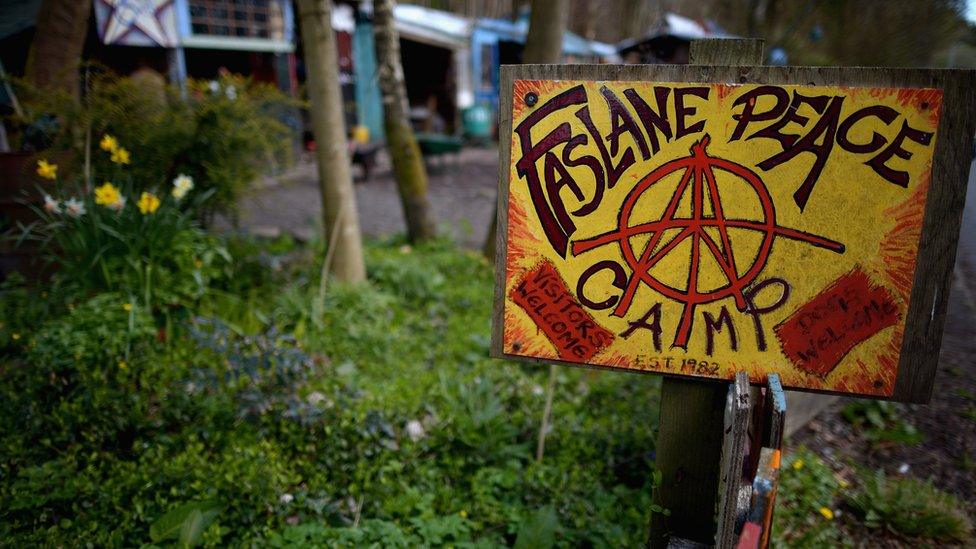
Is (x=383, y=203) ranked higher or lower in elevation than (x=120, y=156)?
lower

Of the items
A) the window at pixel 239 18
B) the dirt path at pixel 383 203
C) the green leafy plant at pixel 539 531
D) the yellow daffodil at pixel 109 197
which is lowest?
the green leafy plant at pixel 539 531

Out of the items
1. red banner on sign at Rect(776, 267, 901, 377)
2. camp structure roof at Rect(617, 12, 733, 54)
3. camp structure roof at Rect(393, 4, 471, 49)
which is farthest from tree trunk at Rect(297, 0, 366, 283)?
camp structure roof at Rect(393, 4, 471, 49)

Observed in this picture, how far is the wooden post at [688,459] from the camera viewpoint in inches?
64.8

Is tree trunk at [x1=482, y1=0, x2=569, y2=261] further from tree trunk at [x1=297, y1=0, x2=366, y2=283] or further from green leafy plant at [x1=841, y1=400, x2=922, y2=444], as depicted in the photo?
green leafy plant at [x1=841, y1=400, x2=922, y2=444]

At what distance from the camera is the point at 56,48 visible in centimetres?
405

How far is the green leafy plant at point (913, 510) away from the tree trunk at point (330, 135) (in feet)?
10.8

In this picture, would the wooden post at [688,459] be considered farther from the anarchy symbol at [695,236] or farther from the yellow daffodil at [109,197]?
the yellow daffodil at [109,197]

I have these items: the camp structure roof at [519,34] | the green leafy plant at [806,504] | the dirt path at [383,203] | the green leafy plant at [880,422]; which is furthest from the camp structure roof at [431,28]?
the green leafy plant at [806,504]

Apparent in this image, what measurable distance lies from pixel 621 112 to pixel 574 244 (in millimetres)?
337

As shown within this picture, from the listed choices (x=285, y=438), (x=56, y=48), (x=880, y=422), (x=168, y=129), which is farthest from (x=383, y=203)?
(x=880, y=422)

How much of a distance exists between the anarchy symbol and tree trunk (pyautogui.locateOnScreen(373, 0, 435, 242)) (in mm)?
4330

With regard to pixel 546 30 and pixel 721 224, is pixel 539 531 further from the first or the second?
pixel 546 30

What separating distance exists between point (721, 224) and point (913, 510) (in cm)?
173

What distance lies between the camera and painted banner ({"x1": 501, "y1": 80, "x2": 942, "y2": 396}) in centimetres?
135
